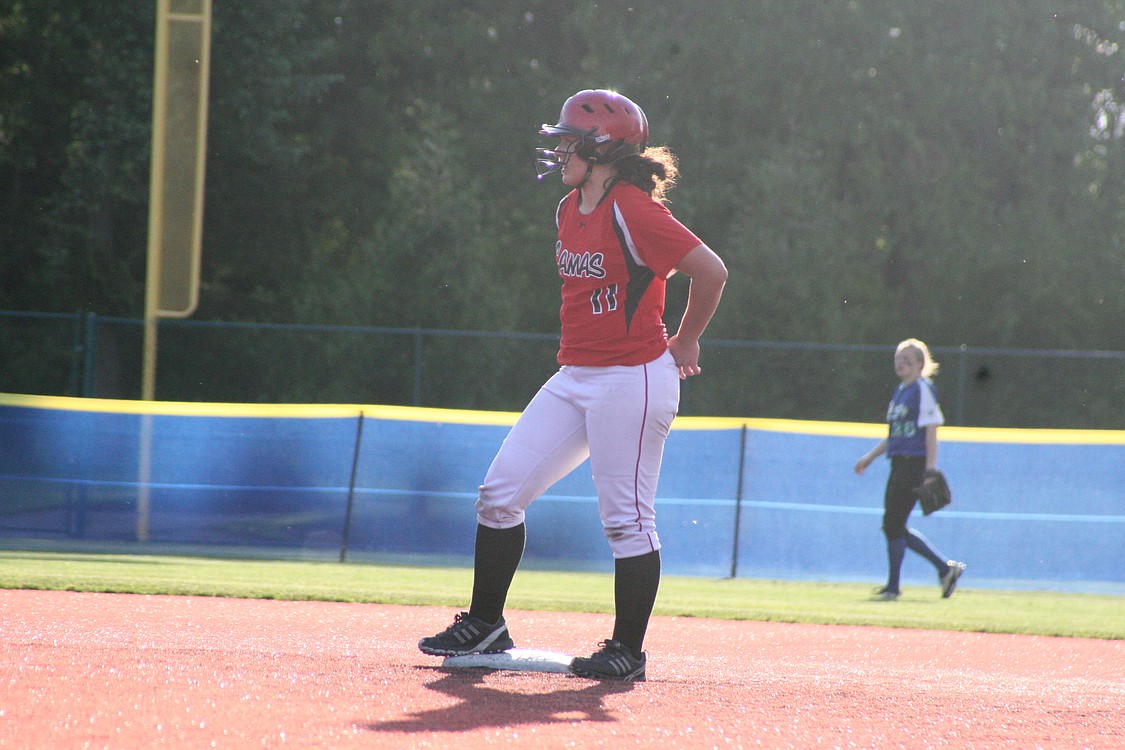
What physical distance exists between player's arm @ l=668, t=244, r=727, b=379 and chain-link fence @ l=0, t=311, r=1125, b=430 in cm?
1374

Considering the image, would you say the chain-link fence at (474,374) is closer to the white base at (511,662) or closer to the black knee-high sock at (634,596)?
the white base at (511,662)

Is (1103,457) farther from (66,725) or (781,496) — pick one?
(66,725)

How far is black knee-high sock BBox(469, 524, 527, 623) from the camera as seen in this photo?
4.49m

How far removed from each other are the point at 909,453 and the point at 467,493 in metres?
3.53

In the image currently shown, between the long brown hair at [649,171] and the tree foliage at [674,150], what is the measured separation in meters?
15.9

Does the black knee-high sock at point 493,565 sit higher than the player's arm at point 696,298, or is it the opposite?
the player's arm at point 696,298

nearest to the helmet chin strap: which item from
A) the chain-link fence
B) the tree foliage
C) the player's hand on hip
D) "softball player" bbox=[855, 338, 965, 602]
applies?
the player's hand on hip

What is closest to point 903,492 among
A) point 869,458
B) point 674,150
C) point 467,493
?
point 869,458

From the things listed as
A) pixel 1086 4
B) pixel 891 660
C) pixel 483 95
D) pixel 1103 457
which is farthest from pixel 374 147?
pixel 891 660

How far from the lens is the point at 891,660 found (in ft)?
18.7

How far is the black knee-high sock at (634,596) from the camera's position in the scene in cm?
436

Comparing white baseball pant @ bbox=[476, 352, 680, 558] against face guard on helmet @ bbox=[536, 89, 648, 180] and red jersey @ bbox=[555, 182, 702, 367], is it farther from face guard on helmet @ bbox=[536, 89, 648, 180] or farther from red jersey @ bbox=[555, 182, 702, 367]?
face guard on helmet @ bbox=[536, 89, 648, 180]

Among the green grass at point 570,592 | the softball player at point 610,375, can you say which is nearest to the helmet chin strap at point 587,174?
the softball player at point 610,375

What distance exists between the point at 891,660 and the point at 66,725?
3684 millimetres
